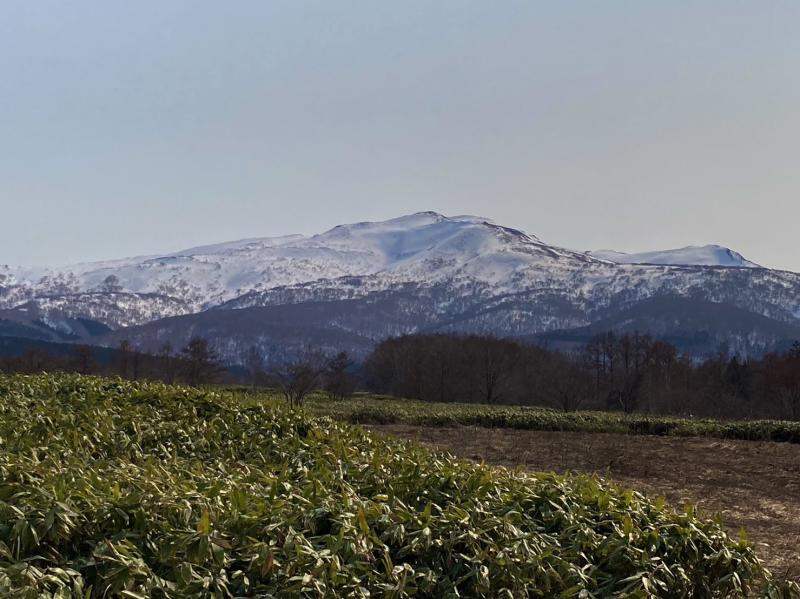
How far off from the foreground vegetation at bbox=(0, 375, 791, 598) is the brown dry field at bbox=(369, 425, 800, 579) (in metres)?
1.95

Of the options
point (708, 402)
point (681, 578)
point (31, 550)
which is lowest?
point (708, 402)

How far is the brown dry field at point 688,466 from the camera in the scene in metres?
10.2

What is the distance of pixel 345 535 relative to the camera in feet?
15.9

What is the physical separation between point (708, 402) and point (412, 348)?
98.1 ft

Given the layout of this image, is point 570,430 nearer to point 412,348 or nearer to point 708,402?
point 708,402

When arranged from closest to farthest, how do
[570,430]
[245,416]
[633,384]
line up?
[245,416] → [570,430] → [633,384]

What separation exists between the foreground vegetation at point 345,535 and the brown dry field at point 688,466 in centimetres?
195

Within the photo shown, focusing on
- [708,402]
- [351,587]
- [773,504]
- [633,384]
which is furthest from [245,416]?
[708,402]

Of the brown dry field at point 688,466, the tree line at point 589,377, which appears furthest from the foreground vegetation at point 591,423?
the tree line at point 589,377

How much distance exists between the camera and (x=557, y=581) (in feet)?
16.3

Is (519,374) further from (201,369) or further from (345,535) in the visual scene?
(345,535)

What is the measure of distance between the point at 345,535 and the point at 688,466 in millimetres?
13221

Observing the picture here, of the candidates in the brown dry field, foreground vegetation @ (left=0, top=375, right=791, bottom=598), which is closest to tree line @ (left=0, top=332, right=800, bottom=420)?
the brown dry field

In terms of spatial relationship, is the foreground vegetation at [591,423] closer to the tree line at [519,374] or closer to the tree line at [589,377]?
the tree line at [519,374]
